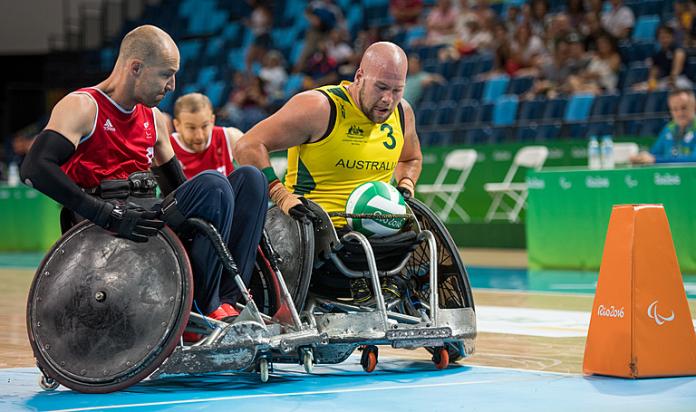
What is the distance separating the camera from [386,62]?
5.77m

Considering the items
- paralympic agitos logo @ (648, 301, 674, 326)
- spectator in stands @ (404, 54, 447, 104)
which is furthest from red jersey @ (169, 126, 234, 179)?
spectator in stands @ (404, 54, 447, 104)

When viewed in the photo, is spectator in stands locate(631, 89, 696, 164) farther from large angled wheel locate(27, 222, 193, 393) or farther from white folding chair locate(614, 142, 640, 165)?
large angled wheel locate(27, 222, 193, 393)

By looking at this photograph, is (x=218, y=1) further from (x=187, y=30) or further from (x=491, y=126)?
(x=491, y=126)

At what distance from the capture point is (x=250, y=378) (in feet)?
18.4

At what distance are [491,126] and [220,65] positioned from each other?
9.24m

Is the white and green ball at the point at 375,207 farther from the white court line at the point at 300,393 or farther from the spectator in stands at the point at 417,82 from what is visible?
the spectator in stands at the point at 417,82

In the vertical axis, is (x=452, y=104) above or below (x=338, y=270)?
above

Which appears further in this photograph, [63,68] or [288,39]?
[63,68]

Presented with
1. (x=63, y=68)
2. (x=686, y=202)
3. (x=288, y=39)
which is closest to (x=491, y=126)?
(x=686, y=202)

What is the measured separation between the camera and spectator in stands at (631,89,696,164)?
1103cm

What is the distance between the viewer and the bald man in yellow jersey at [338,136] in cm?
582

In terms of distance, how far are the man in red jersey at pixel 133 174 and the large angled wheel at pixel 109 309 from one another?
125 millimetres

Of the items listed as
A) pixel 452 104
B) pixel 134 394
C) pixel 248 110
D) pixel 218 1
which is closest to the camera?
pixel 134 394

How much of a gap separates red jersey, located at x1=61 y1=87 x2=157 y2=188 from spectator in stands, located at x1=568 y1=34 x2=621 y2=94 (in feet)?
32.0
